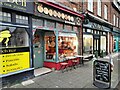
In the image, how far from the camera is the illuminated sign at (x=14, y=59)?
22.4ft

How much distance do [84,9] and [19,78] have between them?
29.1ft

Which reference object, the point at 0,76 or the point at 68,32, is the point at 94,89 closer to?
the point at 0,76

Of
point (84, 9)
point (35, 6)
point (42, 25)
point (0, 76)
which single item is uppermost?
point (84, 9)

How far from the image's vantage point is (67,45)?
485 inches

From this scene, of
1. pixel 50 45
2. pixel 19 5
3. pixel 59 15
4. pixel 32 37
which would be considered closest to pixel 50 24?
pixel 59 15

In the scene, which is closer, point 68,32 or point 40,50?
point 40,50

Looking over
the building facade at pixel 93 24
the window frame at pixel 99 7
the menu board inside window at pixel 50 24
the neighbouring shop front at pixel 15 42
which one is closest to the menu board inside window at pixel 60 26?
the menu board inside window at pixel 50 24

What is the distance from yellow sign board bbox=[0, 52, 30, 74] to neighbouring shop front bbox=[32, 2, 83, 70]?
70.7 inches

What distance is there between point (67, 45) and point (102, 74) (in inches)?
220

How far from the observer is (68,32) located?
39.4 ft

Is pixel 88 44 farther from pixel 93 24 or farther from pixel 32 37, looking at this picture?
pixel 32 37

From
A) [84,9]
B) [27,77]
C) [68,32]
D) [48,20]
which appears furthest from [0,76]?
[84,9]

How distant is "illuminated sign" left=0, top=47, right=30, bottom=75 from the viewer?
6836 mm

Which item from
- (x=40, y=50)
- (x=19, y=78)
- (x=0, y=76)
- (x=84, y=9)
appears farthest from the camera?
(x=84, y=9)
